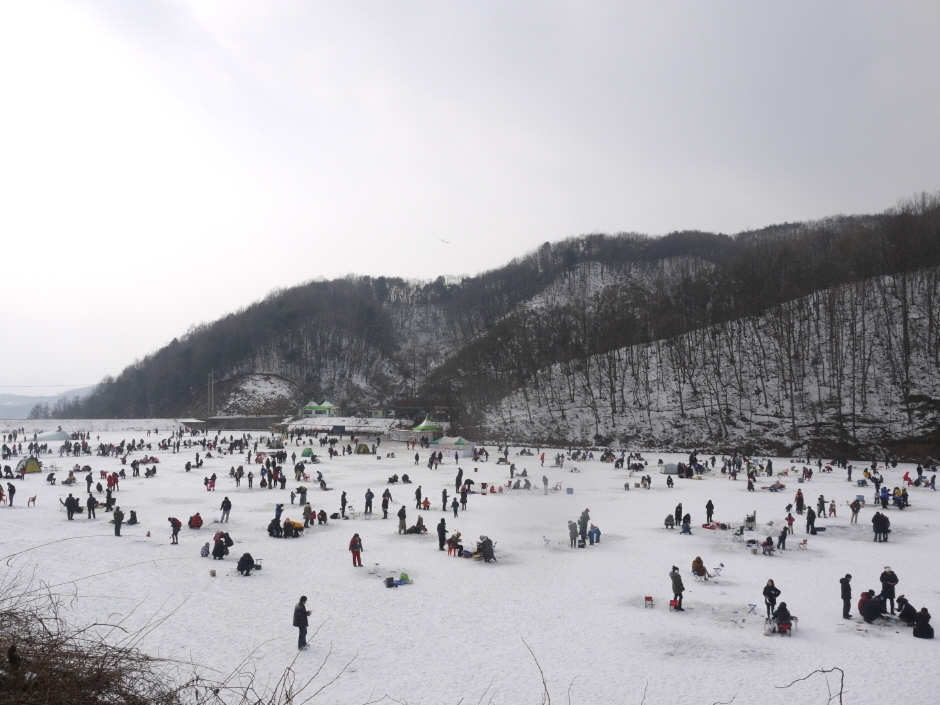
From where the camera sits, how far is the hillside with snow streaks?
5069 cm

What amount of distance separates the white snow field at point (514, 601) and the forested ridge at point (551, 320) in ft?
121

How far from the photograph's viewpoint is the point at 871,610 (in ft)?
40.2

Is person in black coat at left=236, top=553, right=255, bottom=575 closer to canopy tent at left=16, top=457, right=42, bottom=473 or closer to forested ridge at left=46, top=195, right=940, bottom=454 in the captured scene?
canopy tent at left=16, top=457, right=42, bottom=473

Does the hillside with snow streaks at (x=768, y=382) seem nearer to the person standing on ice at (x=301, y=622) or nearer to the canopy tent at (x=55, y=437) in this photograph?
the canopy tent at (x=55, y=437)

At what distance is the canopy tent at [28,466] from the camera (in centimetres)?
3512

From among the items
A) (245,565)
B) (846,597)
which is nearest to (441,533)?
(245,565)

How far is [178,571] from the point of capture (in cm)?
1587

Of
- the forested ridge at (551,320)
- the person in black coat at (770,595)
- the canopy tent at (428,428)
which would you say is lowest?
the person in black coat at (770,595)

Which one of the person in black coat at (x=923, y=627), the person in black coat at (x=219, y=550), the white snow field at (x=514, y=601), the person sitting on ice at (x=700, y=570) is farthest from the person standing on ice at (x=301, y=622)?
the person in black coat at (x=923, y=627)

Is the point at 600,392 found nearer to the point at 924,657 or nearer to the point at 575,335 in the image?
the point at 575,335

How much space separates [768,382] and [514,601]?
53.8m

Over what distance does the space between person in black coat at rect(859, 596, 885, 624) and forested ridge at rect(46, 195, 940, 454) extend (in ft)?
136

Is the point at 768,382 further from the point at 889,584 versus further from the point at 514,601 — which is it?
the point at 514,601

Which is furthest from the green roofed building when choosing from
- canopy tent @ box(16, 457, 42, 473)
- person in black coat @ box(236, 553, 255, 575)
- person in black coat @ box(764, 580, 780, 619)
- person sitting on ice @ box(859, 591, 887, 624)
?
person sitting on ice @ box(859, 591, 887, 624)
